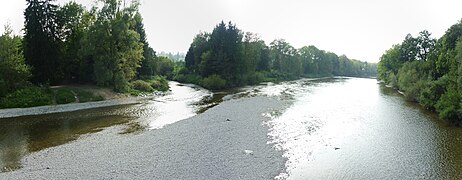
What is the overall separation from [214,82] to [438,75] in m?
41.2

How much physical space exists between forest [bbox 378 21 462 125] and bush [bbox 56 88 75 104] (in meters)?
42.8

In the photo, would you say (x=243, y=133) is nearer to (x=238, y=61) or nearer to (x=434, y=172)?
(x=434, y=172)

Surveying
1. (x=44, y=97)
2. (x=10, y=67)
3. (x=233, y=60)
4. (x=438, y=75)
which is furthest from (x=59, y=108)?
(x=438, y=75)

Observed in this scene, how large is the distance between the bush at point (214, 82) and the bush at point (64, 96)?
3200 cm

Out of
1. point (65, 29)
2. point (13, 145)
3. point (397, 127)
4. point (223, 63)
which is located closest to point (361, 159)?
point (397, 127)

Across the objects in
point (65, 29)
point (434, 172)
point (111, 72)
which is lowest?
point (434, 172)

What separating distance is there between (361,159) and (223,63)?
53.8m

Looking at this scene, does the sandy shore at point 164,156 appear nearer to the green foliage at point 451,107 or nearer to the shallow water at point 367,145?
the shallow water at point 367,145

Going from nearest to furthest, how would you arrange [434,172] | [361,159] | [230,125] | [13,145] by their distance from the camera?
[434,172] < [361,159] < [13,145] < [230,125]

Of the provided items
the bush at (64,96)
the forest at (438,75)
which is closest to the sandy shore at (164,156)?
the bush at (64,96)

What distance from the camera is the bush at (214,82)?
68.4m

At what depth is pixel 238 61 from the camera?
74.8m

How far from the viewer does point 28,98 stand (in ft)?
119

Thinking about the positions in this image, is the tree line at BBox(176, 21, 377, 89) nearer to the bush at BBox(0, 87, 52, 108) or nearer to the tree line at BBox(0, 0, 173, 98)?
the tree line at BBox(0, 0, 173, 98)
